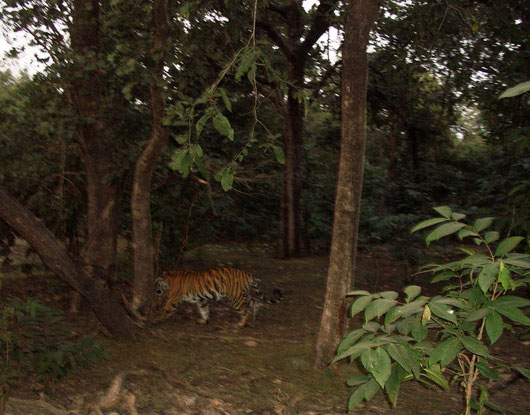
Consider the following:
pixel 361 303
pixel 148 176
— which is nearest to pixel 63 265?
pixel 148 176

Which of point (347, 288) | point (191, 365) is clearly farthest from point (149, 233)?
point (347, 288)

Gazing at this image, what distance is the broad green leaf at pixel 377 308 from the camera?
221 centimetres

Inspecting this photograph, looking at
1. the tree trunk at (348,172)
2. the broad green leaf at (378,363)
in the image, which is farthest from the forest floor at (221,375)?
the broad green leaf at (378,363)

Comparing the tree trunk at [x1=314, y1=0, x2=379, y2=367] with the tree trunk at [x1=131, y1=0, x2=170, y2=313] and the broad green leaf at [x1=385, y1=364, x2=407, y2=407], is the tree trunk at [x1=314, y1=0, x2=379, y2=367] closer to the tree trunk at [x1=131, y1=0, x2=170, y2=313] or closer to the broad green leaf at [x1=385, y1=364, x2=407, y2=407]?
the tree trunk at [x1=131, y1=0, x2=170, y2=313]

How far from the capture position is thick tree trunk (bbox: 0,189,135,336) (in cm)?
492

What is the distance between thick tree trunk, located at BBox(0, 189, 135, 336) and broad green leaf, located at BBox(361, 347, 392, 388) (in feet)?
12.9

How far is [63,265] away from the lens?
17.0ft

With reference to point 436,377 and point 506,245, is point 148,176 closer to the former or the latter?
point 436,377

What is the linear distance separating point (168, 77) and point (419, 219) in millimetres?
4471

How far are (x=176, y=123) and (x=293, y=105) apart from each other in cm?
740

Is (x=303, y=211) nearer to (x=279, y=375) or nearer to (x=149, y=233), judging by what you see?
(x=149, y=233)

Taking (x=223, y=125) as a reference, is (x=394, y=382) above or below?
below

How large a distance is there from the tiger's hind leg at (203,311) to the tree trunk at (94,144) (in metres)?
1.46

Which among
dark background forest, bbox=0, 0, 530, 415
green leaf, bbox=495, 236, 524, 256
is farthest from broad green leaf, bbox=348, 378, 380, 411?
dark background forest, bbox=0, 0, 530, 415
